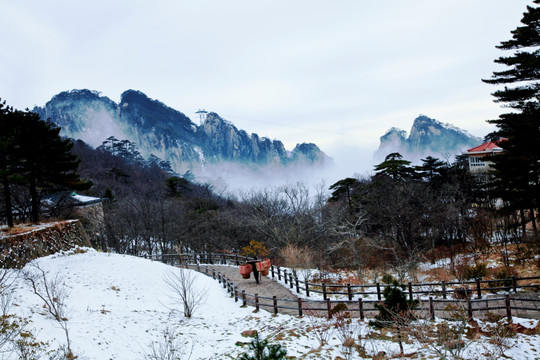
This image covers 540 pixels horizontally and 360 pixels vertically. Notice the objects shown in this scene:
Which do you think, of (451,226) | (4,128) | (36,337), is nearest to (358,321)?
(36,337)

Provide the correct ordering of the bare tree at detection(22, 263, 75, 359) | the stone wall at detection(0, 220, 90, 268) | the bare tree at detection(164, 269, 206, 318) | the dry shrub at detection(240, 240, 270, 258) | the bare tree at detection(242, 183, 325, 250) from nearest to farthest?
1. the bare tree at detection(22, 263, 75, 359)
2. the bare tree at detection(164, 269, 206, 318)
3. the stone wall at detection(0, 220, 90, 268)
4. the dry shrub at detection(240, 240, 270, 258)
5. the bare tree at detection(242, 183, 325, 250)

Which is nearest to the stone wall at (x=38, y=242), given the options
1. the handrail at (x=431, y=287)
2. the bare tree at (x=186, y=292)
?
the bare tree at (x=186, y=292)

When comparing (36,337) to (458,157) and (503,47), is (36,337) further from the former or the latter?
(458,157)

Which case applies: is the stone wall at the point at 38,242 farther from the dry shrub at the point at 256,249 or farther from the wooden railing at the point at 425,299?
the dry shrub at the point at 256,249

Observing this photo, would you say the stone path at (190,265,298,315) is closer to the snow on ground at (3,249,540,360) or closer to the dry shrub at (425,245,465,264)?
the snow on ground at (3,249,540,360)

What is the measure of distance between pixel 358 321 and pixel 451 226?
24.4m

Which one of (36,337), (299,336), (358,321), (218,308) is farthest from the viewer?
(218,308)

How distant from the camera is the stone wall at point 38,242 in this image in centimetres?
1403

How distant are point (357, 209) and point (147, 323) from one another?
32.9 meters

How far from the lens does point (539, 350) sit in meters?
8.19

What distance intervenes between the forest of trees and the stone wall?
9.24ft

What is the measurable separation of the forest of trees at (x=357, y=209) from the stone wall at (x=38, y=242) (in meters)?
2.82

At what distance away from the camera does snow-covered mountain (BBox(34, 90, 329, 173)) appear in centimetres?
15275

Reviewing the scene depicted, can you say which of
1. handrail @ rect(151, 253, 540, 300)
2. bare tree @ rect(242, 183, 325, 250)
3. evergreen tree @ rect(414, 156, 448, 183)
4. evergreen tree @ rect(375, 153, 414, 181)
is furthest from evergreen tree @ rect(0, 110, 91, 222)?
evergreen tree @ rect(414, 156, 448, 183)
